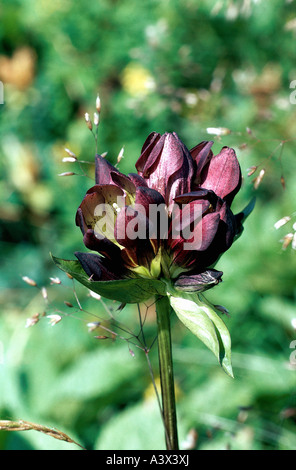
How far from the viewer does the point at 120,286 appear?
0.67 metres

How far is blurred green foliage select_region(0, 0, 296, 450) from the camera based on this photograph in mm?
1575

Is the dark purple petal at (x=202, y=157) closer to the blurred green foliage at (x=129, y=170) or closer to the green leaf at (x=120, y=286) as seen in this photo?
the green leaf at (x=120, y=286)

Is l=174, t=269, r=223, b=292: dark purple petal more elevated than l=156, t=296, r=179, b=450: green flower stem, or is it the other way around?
l=174, t=269, r=223, b=292: dark purple petal

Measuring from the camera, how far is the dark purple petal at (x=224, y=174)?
71cm

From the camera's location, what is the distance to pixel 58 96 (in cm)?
277

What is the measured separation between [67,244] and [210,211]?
1575mm

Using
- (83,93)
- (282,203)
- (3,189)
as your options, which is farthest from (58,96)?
(282,203)

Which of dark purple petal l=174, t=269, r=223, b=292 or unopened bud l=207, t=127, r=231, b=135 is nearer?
dark purple petal l=174, t=269, r=223, b=292

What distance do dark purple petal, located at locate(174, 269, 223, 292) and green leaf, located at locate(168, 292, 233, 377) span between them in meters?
0.01

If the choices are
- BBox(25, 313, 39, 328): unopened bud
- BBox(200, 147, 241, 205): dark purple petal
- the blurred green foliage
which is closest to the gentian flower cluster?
BBox(200, 147, 241, 205): dark purple petal

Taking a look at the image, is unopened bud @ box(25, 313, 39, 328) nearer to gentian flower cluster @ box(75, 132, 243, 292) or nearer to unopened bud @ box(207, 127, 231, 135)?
gentian flower cluster @ box(75, 132, 243, 292)

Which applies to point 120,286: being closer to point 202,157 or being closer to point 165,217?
point 165,217

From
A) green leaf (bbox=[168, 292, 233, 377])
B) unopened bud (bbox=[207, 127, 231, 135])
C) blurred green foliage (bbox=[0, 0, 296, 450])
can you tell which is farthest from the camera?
blurred green foliage (bbox=[0, 0, 296, 450])
